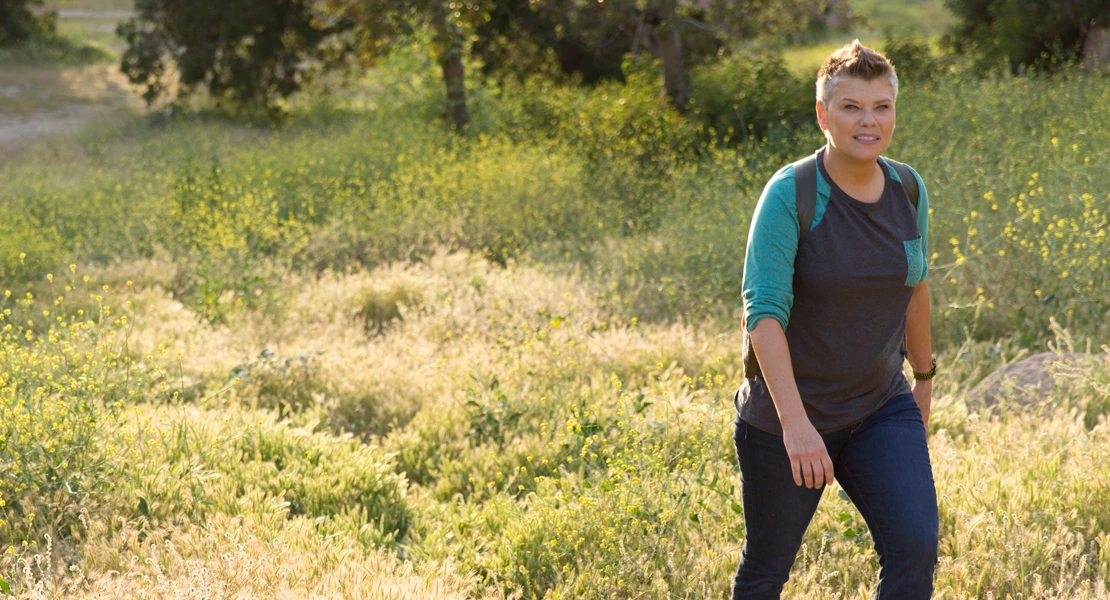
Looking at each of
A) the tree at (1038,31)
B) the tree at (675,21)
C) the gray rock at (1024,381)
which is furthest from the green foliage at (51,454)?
the tree at (1038,31)

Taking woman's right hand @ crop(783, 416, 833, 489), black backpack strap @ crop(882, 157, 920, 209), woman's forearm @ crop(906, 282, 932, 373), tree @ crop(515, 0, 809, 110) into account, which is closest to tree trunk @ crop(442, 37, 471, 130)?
tree @ crop(515, 0, 809, 110)

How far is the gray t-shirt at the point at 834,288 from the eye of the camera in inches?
98.7

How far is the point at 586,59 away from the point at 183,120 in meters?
8.34

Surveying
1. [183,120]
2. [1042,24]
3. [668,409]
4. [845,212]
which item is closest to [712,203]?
[668,409]

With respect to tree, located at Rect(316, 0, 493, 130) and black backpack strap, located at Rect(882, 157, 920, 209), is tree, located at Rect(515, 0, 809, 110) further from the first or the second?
black backpack strap, located at Rect(882, 157, 920, 209)

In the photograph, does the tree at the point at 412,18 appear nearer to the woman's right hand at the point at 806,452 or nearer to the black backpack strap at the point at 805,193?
the black backpack strap at the point at 805,193

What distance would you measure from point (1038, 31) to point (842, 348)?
13.2 metres

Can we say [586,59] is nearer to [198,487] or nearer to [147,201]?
[147,201]

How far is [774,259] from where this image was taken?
8.19 feet

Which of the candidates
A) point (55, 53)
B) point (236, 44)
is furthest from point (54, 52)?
point (236, 44)

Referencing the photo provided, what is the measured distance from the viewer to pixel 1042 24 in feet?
44.6

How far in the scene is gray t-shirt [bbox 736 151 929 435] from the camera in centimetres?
251

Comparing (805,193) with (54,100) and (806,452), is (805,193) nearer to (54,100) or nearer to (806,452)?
(806,452)

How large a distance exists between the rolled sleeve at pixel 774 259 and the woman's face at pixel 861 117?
7.6 inches
